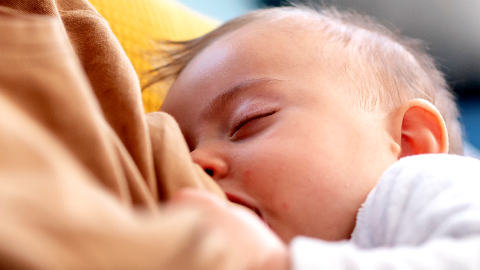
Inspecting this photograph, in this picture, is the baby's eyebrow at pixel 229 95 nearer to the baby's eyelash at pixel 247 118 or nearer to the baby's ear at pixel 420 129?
the baby's eyelash at pixel 247 118

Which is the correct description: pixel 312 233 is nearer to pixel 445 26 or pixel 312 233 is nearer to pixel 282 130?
pixel 282 130

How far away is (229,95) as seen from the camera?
58cm

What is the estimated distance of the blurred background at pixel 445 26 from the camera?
2.07m

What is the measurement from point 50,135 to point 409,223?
1.14 ft

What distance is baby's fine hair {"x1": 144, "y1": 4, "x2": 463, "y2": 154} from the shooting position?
26.5 inches

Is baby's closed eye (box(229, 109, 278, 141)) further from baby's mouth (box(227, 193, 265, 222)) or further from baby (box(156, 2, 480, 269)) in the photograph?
baby's mouth (box(227, 193, 265, 222))

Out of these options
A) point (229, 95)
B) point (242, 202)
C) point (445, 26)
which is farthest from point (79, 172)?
point (445, 26)

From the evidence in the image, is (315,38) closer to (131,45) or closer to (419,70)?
(419,70)

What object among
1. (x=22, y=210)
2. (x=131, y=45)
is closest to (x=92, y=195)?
(x=22, y=210)

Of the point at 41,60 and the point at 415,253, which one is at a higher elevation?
the point at 41,60

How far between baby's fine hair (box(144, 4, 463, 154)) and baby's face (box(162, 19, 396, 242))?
51mm

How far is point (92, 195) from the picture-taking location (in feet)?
0.63

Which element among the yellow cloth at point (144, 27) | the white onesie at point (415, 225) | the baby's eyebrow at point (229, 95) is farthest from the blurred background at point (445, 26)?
the white onesie at point (415, 225)

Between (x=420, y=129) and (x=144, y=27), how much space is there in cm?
70
